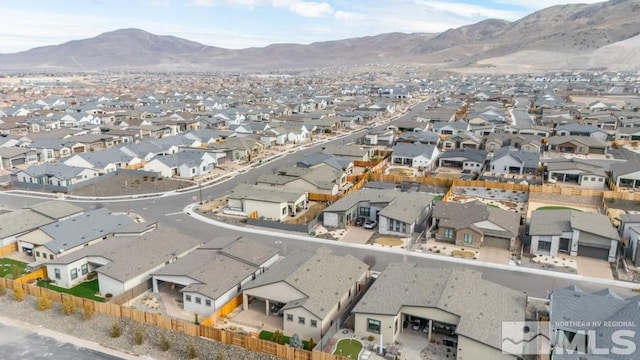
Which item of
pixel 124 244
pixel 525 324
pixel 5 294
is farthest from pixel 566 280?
pixel 5 294

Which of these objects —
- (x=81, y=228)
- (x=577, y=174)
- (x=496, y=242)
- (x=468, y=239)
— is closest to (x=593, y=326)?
(x=496, y=242)

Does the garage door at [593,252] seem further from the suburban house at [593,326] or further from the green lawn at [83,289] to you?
the green lawn at [83,289]

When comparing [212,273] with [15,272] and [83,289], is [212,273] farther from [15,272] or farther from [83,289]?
[15,272]

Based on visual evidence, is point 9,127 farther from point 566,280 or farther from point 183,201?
point 566,280

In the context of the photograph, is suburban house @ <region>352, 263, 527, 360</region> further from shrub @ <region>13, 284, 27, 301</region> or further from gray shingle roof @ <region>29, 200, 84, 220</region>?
gray shingle roof @ <region>29, 200, 84, 220</region>

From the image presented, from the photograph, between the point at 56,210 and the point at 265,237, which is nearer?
the point at 265,237

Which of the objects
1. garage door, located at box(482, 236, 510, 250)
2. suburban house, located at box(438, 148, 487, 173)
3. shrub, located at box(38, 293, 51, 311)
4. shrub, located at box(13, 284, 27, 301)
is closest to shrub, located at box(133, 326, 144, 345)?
shrub, located at box(38, 293, 51, 311)
